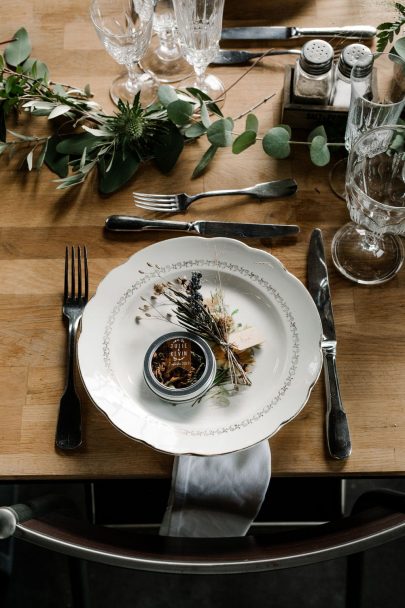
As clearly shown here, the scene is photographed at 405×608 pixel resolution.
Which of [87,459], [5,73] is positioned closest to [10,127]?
[5,73]

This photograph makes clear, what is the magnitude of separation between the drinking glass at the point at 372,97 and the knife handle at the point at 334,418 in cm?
27

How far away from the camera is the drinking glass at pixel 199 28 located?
0.98 metres

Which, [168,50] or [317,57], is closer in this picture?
[317,57]

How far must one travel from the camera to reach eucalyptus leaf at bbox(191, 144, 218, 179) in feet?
3.33

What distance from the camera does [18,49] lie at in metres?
1.11

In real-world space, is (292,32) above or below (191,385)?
above

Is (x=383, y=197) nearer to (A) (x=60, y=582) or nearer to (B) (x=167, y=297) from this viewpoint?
(B) (x=167, y=297)

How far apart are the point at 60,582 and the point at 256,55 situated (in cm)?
118

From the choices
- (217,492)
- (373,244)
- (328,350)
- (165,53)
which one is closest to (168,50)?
(165,53)

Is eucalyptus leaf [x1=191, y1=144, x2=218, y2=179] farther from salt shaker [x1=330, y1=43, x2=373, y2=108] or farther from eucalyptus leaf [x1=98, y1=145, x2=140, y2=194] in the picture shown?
salt shaker [x1=330, y1=43, x2=373, y2=108]

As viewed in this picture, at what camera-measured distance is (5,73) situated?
1.10 meters

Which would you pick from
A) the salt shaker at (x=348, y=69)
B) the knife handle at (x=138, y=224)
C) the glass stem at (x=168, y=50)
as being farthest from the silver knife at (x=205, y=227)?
the glass stem at (x=168, y=50)

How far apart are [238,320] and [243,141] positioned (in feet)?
0.90

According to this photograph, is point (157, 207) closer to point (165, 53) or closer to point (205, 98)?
point (205, 98)
